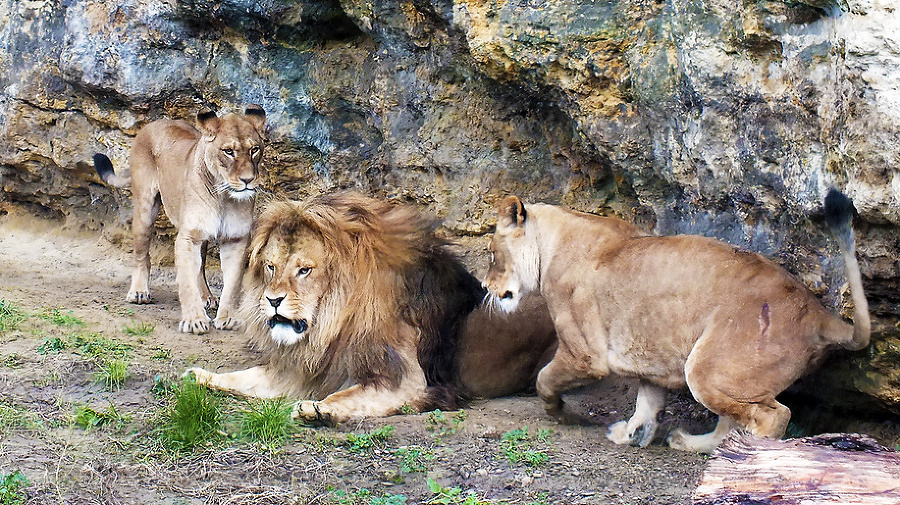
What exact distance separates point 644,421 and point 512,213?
1.24 m

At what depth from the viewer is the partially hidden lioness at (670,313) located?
4414 millimetres

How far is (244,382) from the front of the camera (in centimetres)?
584

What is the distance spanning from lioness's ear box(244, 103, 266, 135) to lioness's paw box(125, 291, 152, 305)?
1657 mm

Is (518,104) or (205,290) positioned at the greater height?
(518,104)

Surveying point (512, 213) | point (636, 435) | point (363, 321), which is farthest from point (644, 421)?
point (363, 321)

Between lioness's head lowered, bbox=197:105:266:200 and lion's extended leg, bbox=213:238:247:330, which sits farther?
lion's extended leg, bbox=213:238:247:330

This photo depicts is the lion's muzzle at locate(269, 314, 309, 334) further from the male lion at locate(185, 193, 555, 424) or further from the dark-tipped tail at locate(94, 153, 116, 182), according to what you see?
the dark-tipped tail at locate(94, 153, 116, 182)

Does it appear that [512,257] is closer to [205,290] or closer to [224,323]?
[224,323]

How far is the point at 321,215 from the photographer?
220 inches

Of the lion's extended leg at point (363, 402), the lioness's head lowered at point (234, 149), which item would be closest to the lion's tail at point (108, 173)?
the lioness's head lowered at point (234, 149)

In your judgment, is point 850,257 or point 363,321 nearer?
point 850,257

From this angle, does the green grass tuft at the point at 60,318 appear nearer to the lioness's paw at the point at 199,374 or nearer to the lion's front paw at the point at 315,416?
the lioness's paw at the point at 199,374

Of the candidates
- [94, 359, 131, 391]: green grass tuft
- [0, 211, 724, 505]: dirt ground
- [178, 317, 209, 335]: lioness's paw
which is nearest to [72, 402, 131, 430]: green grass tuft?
[0, 211, 724, 505]: dirt ground

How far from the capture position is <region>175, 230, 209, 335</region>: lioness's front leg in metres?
7.28
